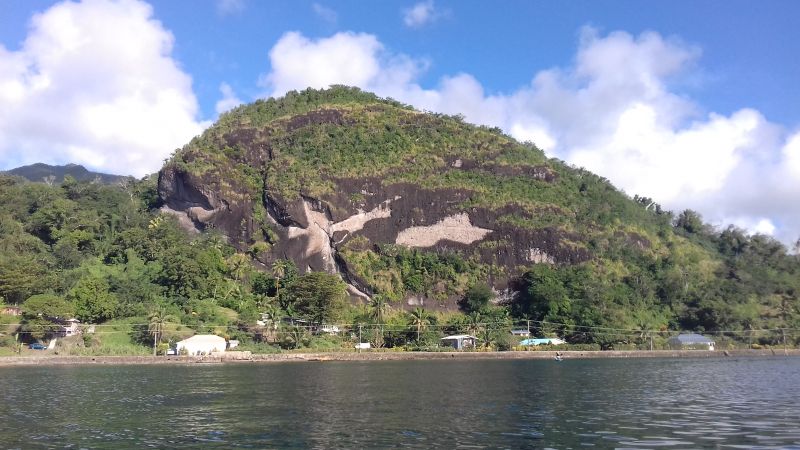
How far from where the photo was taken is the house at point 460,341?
93.5 m

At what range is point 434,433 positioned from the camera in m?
23.6

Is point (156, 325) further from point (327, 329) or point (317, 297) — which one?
point (327, 329)

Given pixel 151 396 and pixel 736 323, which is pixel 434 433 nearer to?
pixel 151 396

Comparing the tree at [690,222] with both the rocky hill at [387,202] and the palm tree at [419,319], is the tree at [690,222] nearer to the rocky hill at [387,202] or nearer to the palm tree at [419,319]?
the rocky hill at [387,202]

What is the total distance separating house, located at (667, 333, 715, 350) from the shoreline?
4082 millimetres

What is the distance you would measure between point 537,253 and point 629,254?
2372 centimetres

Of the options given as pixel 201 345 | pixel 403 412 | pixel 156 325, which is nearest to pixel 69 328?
pixel 156 325

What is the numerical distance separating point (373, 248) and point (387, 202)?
11.1 m

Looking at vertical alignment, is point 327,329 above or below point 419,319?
below

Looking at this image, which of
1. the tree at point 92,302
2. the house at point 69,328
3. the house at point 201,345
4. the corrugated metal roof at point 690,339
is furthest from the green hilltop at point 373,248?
the house at point 201,345

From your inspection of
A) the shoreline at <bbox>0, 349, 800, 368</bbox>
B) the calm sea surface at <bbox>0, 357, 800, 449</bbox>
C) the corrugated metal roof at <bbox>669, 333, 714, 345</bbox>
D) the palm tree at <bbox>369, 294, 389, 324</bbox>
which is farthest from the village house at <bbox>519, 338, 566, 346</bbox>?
the calm sea surface at <bbox>0, 357, 800, 449</bbox>

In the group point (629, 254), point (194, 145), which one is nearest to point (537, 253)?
point (629, 254)

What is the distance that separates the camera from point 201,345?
7900 cm

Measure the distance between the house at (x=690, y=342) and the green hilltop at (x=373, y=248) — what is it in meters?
3.49
